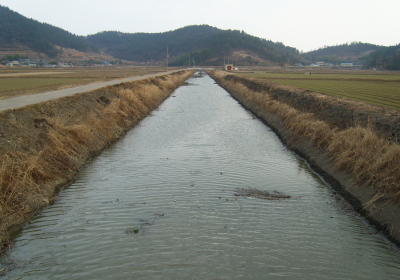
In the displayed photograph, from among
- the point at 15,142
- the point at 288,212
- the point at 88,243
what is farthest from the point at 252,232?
the point at 15,142

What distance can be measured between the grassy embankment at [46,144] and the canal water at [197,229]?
0.49 m

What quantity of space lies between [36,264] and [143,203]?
351 centimetres

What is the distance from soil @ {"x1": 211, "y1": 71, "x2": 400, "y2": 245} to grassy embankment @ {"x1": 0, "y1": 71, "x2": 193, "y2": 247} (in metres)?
9.35

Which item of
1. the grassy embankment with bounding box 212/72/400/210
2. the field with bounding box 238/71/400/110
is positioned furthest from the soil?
the field with bounding box 238/71/400/110

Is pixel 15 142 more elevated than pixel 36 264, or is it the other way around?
pixel 15 142

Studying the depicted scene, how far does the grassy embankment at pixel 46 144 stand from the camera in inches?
346

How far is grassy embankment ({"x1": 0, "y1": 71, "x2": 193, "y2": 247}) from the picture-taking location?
28.9 ft

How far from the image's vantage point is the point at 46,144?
12.4 m

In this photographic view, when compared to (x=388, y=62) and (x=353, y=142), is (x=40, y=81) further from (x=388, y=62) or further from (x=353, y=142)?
(x=388, y=62)

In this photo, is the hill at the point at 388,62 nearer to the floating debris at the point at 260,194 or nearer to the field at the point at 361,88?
the field at the point at 361,88

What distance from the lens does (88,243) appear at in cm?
741

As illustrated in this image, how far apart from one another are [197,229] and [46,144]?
7521 millimetres

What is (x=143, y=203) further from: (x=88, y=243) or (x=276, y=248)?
(x=276, y=248)

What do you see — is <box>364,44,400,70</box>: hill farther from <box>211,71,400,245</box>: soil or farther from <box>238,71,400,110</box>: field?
<box>211,71,400,245</box>: soil
